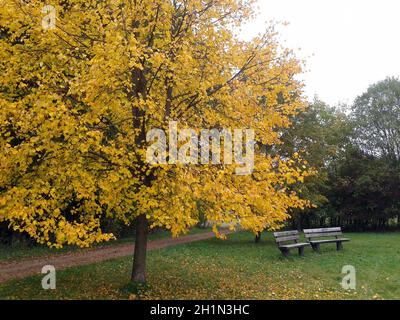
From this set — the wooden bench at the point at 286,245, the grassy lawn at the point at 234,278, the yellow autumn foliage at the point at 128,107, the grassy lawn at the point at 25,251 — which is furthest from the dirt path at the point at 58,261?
the wooden bench at the point at 286,245

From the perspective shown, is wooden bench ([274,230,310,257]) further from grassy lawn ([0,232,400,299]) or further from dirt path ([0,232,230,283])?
dirt path ([0,232,230,283])

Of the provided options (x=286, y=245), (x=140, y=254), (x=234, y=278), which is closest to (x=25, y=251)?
(x=140, y=254)

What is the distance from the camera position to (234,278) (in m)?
11.8

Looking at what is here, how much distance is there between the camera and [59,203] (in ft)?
29.0

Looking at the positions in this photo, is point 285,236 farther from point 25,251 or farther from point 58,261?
point 25,251

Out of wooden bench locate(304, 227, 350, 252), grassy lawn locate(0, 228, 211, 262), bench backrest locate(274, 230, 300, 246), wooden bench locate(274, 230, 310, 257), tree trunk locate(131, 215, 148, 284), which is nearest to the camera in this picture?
tree trunk locate(131, 215, 148, 284)

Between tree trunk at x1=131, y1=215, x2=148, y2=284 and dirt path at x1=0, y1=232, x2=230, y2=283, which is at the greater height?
tree trunk at x1=131, y1=215, x2=148, y2=284

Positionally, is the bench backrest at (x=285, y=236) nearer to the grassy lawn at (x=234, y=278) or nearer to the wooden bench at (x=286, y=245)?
the wooden bench at (x=286, y=245)

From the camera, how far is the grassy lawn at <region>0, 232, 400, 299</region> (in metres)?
9.46

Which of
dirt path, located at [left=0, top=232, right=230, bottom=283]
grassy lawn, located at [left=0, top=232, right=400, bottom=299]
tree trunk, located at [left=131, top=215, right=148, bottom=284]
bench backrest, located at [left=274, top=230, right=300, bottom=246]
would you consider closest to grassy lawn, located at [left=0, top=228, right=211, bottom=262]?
dirt path, located at [left=0, top=232, right=230, bottom=283]

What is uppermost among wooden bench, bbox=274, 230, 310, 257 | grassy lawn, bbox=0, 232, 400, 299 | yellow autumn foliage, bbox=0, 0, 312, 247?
yellow autumn foliage, bbox=0, 0, 312, 247

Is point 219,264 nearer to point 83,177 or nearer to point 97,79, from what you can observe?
point 83,177
